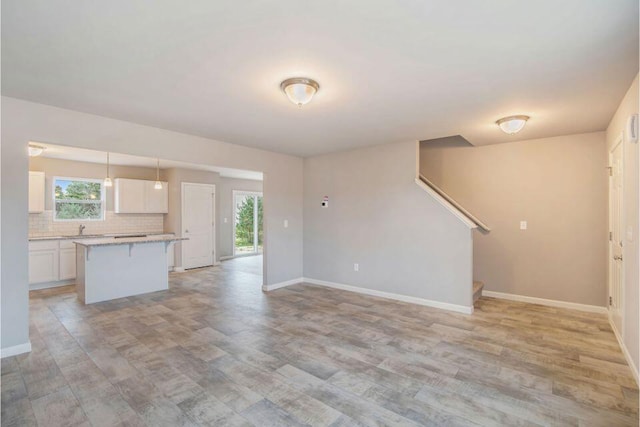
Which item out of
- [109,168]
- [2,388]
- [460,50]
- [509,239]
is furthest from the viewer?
[109,168]

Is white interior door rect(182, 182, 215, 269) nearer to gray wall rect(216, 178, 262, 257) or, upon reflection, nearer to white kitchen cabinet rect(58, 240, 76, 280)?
gray wall rect(216, 178, 262, 257)

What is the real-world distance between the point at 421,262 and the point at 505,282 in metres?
1.50

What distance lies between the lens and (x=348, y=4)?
164 centimetres

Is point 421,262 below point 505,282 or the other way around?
the other way around

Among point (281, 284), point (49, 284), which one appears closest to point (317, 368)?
point (281, 284)

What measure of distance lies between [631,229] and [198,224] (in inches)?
302

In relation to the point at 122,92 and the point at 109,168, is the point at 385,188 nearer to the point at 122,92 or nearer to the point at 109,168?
the point at 122,92

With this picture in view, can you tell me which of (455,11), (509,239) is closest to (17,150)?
(455,11)

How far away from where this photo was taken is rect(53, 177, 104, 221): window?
6.23 meters

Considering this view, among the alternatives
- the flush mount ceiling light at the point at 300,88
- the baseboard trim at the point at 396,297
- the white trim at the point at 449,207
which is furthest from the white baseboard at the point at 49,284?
the white trim at the point at 449,207

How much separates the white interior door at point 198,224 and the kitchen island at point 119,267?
1994 mm

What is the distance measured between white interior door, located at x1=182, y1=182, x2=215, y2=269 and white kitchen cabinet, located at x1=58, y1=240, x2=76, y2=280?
6.86ft

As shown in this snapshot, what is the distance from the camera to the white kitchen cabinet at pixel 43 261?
17.9ft

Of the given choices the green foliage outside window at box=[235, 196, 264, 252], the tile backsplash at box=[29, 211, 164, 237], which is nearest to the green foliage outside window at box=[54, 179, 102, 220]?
the tile backsplash at box=[29, 211, 164, 237]
